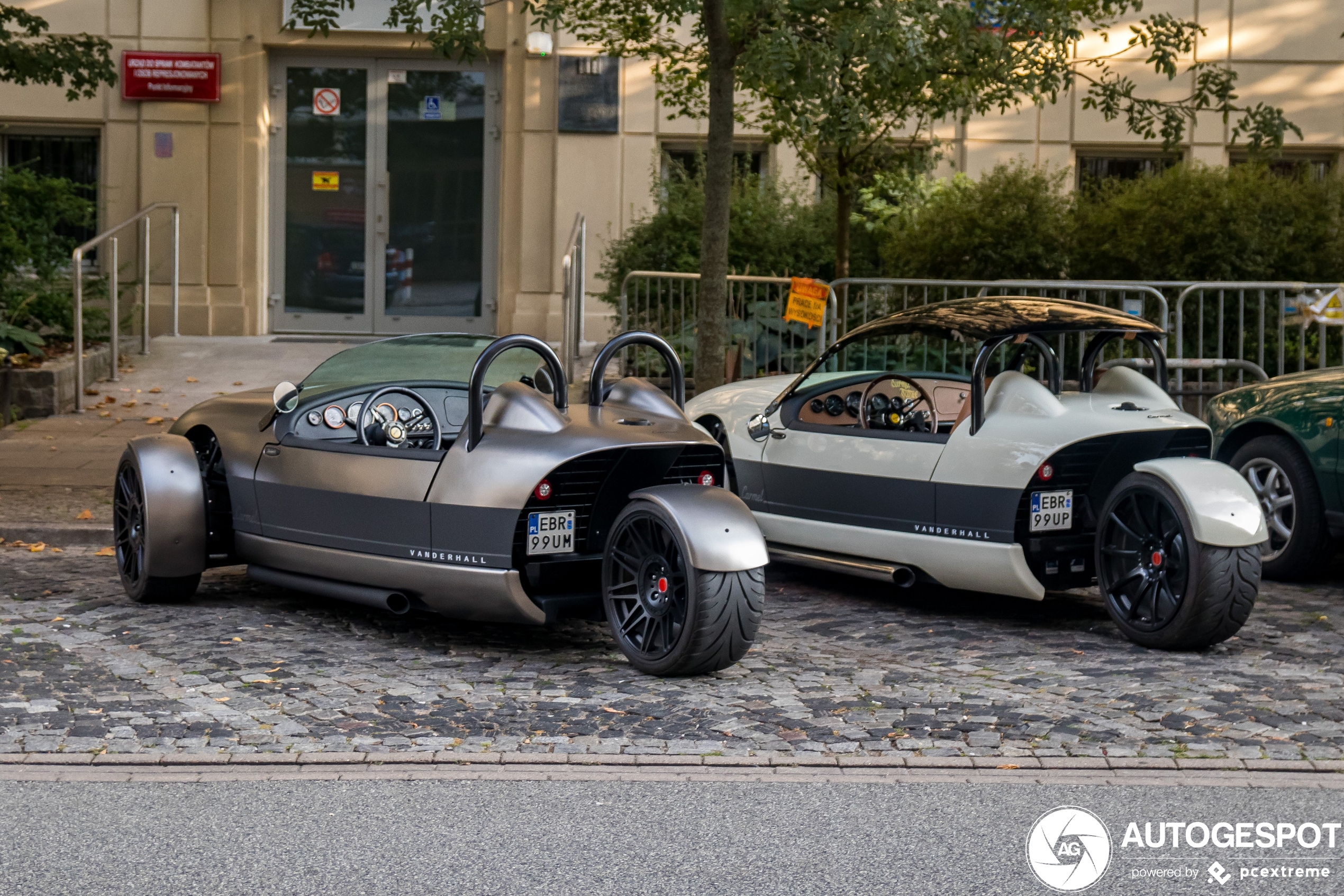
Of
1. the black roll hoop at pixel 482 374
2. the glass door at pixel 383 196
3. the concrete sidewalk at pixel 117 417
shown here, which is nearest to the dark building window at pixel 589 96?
the glass door at pixel 383 196

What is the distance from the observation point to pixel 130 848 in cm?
420

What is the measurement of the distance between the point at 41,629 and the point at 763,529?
3563mm

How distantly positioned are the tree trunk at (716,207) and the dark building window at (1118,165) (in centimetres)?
962

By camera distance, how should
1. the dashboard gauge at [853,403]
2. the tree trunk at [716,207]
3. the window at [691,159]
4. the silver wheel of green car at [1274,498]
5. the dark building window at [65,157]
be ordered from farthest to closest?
the dark building window at [65,157], the window at [691,159], the tree trunk at [716,207], the silver wheel of green car at [1274,498], the dashboard gauge at [853,403]

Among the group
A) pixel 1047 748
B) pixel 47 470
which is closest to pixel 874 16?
pixel 1047 748

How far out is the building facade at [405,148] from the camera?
18391 mm

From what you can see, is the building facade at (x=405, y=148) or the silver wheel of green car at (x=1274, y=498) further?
the building facade at (x=405, y=148)

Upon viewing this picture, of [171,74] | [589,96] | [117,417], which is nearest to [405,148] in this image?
[589,96]

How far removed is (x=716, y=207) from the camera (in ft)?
36.3

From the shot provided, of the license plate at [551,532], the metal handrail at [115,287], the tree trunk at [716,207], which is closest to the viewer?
the license plate at [551,532]

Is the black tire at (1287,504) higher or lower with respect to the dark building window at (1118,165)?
lower

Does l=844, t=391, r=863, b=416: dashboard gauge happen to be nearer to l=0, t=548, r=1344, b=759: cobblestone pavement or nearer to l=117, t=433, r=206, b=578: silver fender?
l=0, t=548, r=1344, b=759: cobblestone pavement

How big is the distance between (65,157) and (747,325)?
10045 mm

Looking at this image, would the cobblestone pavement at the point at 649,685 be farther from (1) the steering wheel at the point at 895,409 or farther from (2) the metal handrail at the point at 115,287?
(2) the metal handrail at the point at 115,287
